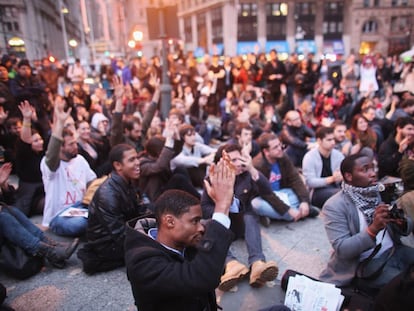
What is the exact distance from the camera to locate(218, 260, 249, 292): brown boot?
3078 mm

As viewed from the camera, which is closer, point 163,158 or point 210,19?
point 163,158

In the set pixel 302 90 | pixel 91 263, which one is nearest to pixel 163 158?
pixel 91 263

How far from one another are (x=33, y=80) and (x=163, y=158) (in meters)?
5.01

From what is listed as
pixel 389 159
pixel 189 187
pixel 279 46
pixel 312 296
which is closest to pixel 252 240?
pixel 312 296

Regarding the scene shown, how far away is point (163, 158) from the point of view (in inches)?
172

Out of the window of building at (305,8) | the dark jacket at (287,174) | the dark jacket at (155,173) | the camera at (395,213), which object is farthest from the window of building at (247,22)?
the camera at (395,213)

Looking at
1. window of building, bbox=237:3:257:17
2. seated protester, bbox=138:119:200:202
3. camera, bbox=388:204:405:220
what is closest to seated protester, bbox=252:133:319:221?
seated protester, bbox=138:119:200:202

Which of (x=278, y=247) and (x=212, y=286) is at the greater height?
(x=212, y=286)

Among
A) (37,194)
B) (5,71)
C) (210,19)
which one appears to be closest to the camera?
(37,194)

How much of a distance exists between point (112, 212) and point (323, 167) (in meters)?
3.05

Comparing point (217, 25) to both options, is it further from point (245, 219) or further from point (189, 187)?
point (245, 219)

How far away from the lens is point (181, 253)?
6.22 ft

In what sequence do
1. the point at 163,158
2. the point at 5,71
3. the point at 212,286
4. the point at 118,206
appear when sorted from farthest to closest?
the point at 5,71
the point at 163,158
the point at 118,206
the point at 212,286

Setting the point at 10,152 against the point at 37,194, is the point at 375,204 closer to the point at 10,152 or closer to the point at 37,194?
the point at 37,194
